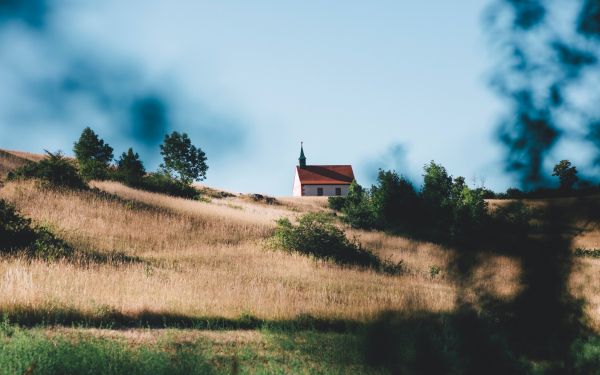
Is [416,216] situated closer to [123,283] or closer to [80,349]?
[80,349]

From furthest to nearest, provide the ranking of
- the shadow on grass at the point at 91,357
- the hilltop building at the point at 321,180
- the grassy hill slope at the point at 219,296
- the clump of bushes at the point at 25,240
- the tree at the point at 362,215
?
the hilltop building at the point at 321,180
the tree at the point at 362,215
the clump of bushes at the point at 25,240
the shadow on grass at the point at 91,357
the grassy hill slope at the point at 219,296

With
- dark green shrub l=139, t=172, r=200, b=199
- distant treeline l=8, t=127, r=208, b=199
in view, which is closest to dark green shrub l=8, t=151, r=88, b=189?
distant treeline l=8, t=127, r=208, b=199

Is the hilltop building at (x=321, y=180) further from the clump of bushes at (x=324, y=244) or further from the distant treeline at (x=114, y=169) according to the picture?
the clump of bushes at (x=324, y=244)

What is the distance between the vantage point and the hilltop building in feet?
278

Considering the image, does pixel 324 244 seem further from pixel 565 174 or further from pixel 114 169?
pixel 114 169

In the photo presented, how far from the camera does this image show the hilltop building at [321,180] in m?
84.6

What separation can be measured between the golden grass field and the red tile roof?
6226 cm

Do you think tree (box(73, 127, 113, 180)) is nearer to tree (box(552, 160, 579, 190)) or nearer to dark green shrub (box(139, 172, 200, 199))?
dark green shrub (box(139, 172, 200, 199))

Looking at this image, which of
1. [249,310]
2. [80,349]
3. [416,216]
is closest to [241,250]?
[249,310]

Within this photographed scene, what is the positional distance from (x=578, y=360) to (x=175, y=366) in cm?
376

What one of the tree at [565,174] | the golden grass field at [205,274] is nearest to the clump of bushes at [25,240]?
the golden grass field at [205,274]

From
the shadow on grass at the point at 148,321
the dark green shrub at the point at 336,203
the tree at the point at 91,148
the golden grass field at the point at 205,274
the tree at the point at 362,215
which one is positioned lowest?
the shadow on grass at the point at 148,321

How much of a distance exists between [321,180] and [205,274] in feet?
244

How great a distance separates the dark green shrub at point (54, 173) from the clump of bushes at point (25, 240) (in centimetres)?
828
